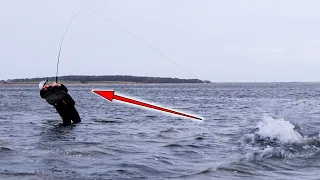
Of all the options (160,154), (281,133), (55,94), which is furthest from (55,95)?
(281,133)

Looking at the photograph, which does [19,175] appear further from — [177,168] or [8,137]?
[8,137]

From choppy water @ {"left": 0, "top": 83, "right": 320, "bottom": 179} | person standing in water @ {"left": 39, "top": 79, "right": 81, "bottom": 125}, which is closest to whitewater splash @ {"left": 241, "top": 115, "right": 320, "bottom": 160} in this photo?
choppy water @ {"left": 0, "top": 83, "right": 320, "bottom": 179}

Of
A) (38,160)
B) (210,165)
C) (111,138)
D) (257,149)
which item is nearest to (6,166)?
(38,160)

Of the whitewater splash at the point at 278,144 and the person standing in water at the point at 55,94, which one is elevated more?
the person standing in water at the point at 55,94

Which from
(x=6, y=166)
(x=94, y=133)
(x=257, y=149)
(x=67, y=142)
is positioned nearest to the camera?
(x=6, y=166)

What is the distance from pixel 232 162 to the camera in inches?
470

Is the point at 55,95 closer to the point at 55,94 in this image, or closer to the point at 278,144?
the point at 55,94

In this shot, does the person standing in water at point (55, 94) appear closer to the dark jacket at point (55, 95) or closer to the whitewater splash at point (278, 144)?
the dark jacket at point (55, 95)

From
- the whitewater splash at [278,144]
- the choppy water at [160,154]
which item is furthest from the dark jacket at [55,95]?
the whitewater splash at [278,144]

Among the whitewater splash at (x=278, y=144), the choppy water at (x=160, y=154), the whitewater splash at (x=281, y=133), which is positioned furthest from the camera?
the whitewater splash at (x=281, y=133)

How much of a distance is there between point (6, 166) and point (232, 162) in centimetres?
554

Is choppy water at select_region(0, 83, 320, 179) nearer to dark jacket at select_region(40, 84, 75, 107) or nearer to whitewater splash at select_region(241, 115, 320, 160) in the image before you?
whitewater splash at select_region(241, 115, 320, 160)

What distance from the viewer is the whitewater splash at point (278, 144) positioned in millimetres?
13109

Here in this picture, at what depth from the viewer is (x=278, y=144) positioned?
1495 cm
